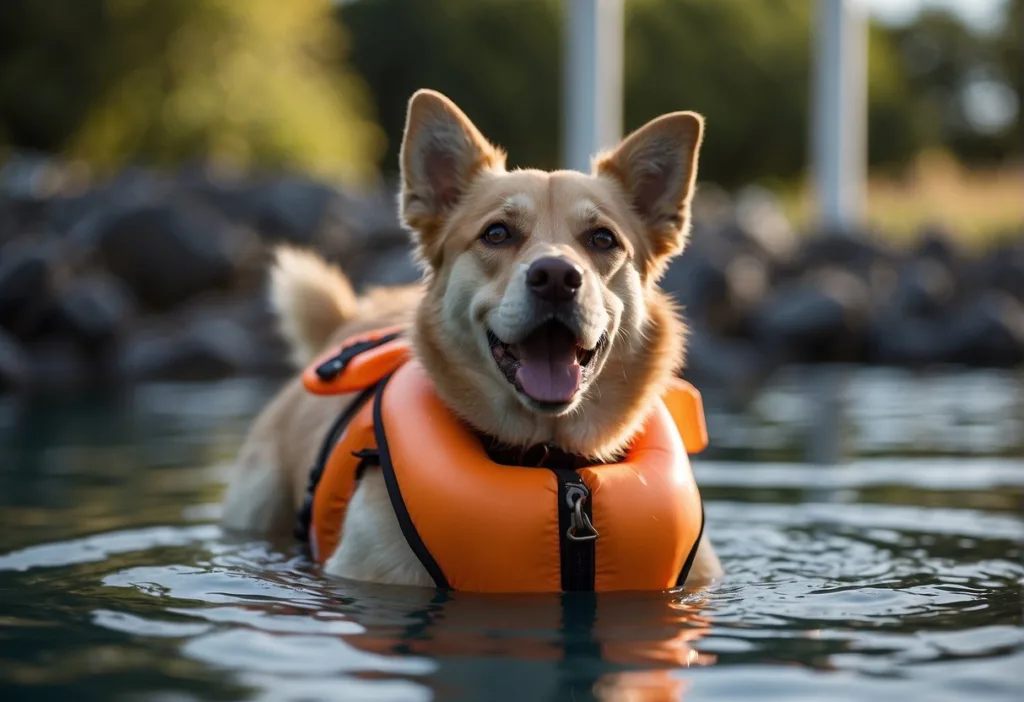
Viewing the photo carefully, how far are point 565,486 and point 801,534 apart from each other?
5.67 feet

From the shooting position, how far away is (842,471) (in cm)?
779

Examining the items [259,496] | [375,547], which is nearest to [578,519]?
[375,547]

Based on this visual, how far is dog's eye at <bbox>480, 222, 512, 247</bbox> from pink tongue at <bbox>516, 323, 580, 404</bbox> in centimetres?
38

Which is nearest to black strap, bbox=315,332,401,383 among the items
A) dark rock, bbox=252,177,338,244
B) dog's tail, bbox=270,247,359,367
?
dog's tail, bbox=270,247,359,367

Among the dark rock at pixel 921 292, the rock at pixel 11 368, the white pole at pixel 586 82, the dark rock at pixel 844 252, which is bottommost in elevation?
the rock at pixel 11 368

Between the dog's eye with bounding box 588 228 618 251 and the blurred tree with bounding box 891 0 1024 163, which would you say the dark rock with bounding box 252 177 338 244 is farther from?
the blurred tree with bounding box 891 0 1024 163

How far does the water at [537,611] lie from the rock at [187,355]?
564 centimetres

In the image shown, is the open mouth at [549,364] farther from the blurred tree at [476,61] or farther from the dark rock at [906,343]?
the blurred tree at [476,61]

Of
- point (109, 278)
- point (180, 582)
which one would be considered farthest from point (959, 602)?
point (109, 278)

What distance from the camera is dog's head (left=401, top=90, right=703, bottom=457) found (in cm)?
438

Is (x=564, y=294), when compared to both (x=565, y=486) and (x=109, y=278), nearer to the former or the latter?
(x=565, y=486)

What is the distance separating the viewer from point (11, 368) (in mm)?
11812

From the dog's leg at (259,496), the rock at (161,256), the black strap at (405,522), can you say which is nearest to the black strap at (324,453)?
the dog's leg at (259,496)

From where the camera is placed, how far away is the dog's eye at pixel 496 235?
4.65 m
